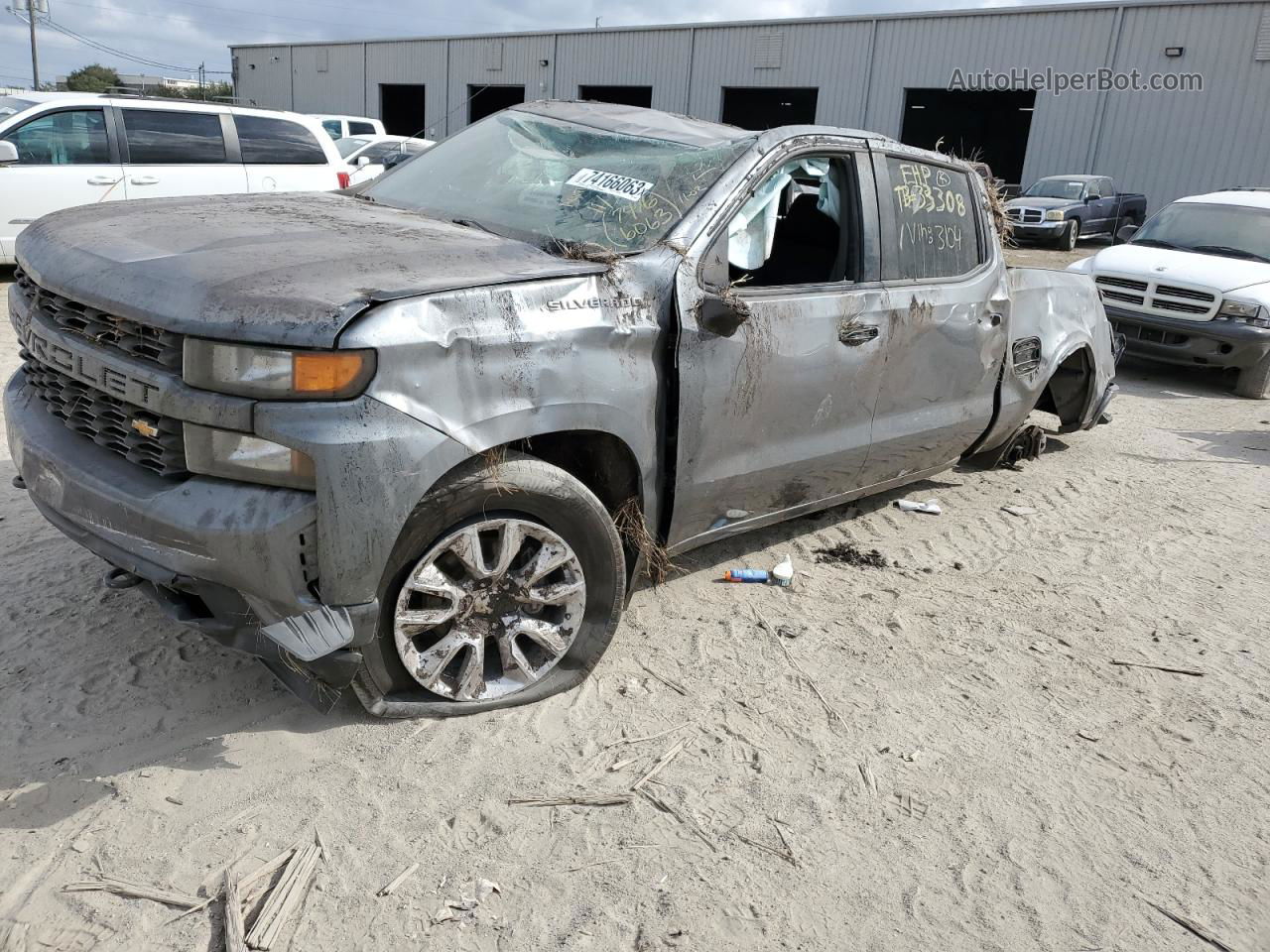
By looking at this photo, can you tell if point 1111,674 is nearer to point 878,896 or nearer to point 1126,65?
point 878,896

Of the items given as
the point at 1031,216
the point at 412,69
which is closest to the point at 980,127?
the point at 1031,216

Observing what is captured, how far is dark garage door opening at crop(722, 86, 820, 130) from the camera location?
33.3 metres

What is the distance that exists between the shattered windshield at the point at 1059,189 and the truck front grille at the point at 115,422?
68.6ft

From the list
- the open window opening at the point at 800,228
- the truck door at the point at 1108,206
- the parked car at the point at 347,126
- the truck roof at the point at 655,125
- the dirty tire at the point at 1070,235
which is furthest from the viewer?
the parked car at the point at 347,126

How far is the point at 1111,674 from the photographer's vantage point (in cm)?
388

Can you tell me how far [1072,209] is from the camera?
2000 centimetres

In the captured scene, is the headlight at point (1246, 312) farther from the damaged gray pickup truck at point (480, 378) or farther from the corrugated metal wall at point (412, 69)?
the corrugated metal wall at point (412, 69)

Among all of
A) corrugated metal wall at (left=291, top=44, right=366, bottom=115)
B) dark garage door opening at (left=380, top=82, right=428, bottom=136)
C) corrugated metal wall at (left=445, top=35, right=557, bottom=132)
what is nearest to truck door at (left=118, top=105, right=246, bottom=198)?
corrugated metal wall at (left=445, top=35, right=557, bottom=132)

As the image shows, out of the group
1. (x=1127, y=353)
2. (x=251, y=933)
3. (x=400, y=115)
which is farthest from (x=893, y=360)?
(x=400, y=115)

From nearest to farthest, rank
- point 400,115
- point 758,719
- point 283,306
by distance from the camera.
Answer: point 283,306 < point 758,719 < point 400,115

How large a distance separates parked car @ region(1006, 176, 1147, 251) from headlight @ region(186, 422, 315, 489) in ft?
63.1

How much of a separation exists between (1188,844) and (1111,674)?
3.39 ft

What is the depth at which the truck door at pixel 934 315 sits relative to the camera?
4328 millimetres

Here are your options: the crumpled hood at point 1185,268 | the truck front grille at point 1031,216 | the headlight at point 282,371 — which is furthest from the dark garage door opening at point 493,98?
the headlight at point 282,371
